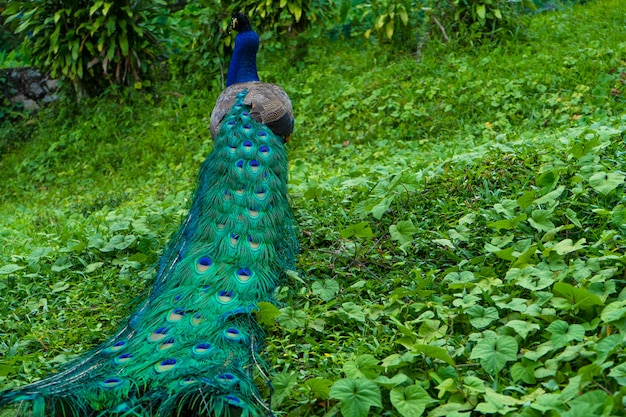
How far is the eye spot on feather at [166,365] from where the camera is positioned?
272 cm

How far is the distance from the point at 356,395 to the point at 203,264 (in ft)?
3.67

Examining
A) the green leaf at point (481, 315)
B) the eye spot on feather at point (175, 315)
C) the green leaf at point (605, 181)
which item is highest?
the green leaf at point (605, 181)

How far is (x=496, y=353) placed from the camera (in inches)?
113

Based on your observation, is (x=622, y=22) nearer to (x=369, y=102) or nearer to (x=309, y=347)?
(x=369, y=102)

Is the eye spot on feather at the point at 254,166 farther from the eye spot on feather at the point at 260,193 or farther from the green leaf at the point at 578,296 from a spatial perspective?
the green leaf at the point at 578,296

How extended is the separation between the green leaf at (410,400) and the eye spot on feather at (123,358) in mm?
1015

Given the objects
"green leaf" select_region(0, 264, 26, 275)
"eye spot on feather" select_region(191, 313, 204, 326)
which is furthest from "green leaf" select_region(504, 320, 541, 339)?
"green leaf" select_region(0, 264, 26, 275)

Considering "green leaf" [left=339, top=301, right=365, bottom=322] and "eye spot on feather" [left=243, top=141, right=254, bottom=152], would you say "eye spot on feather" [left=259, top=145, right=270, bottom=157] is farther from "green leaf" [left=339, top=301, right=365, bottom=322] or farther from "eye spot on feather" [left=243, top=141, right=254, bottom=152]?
"green leaf" [left=339, top=301, right=365, bottom=322]

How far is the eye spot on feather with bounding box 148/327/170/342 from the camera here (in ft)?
9.56

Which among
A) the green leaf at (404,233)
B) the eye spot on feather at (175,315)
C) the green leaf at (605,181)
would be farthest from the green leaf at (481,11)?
the eye spot on feather at (175,315)

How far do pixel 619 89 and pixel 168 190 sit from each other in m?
4.26

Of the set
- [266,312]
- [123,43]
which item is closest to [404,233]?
[266,312]

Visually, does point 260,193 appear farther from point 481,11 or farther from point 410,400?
point 481,11

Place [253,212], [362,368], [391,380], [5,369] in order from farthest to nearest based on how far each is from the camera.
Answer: [253,212], [5,369], [362,368], [391,380]
